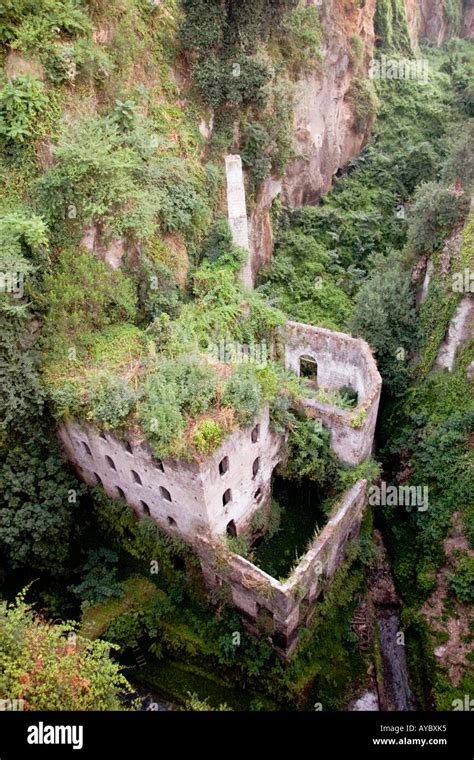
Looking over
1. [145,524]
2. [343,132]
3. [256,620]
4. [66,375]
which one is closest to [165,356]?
[66,375]

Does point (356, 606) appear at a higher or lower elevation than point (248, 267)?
lower

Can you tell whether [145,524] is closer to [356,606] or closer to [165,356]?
[165,356]

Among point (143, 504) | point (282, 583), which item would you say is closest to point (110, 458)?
point (143, 504)

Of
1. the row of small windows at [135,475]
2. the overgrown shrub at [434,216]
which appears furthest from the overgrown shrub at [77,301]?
the overgrown shrub at [434,216]

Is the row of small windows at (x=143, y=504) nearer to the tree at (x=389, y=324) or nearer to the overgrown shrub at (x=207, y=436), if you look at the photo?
the overgrown shrub at (x=207, y=436)

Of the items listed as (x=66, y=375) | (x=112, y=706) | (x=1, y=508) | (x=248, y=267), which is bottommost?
(x=112, y=706)

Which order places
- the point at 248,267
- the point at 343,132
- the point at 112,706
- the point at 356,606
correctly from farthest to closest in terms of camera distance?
the point at 343,132, the point at 248,267, the point at 356,606, the point at 112,706

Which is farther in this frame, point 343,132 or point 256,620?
point 343,132
